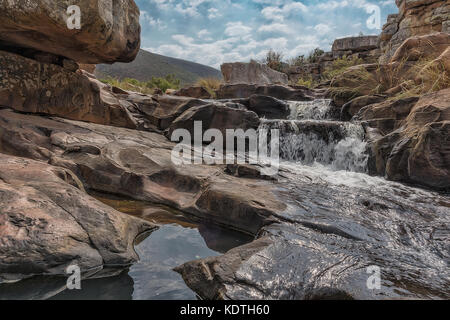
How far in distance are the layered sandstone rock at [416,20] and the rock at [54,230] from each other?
13299 millimetres

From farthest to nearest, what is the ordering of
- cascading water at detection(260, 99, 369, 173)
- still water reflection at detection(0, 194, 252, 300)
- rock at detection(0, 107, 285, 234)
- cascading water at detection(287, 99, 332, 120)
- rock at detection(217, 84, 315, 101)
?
rock at detection(217, 84, 315, 101) → cascading water at detection(287, 99, 332, 120) → cascading water at detection(260, 99, 369, 173) → rock at detection(0, 107, 285, 234) → still water reflection at detection(0, 194, 252, 300)

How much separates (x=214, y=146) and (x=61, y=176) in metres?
3.45

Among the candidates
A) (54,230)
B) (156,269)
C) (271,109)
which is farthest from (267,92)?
(54,230)

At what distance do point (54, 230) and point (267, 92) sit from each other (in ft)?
29.6

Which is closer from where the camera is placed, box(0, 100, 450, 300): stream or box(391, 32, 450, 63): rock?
box(0, 100, 450, 300): stream

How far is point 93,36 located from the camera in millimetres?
3311

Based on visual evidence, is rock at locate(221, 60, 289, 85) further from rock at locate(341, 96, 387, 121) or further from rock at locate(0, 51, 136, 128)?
rock at locate(0, 51, 136, 128)

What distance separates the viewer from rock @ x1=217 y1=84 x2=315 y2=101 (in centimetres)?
953

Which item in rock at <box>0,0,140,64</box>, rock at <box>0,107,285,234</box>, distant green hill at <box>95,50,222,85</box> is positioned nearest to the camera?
rock at <box>0,107,285,234</box>

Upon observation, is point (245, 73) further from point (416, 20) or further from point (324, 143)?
point (324, 143)

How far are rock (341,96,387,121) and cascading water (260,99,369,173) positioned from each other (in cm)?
160

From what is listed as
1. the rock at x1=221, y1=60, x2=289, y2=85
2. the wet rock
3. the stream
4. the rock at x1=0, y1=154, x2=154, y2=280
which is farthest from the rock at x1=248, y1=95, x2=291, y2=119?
the rock at x1=0, y1=154, x2=154, y2=280

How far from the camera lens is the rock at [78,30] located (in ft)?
9.30

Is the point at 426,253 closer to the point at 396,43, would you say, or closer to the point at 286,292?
the point at 286,292
